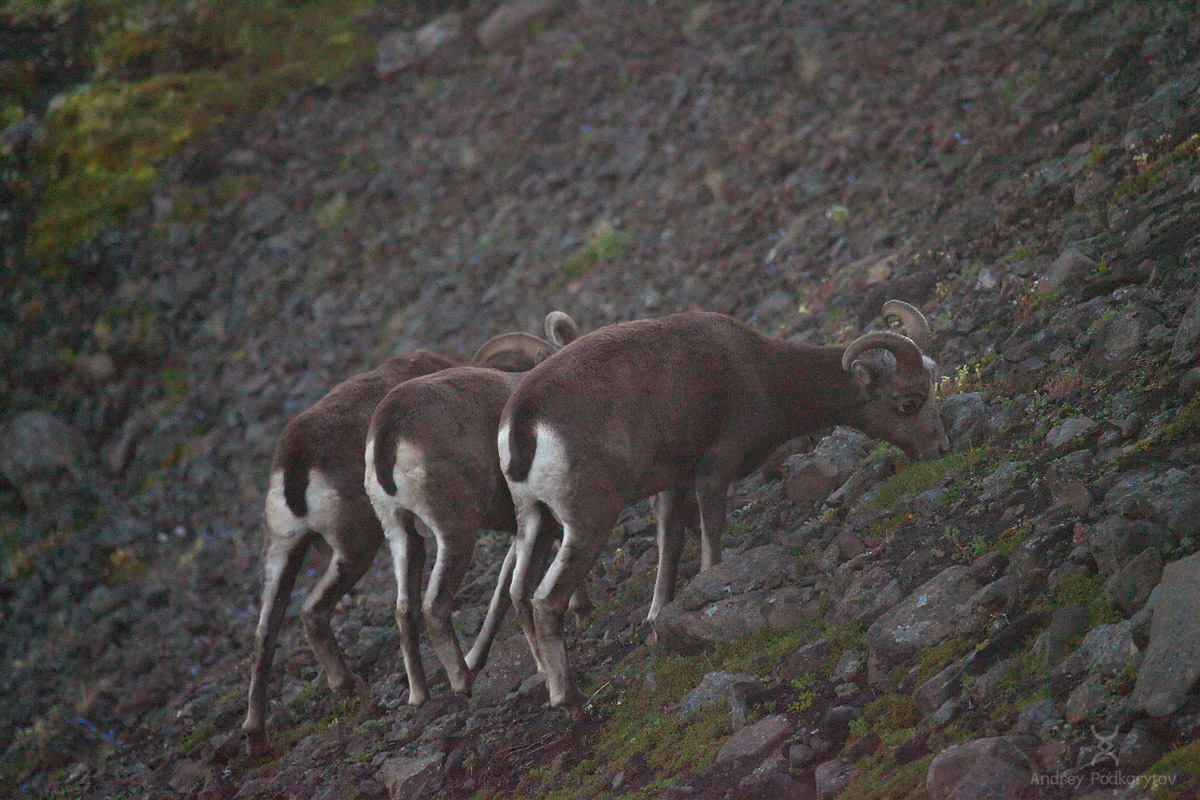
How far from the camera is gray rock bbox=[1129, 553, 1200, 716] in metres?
5.27

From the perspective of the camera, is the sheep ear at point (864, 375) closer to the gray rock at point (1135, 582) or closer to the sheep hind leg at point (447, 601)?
the sheep hind leg at point (447, 601)

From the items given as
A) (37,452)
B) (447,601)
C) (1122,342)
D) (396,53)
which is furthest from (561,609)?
(396,53)

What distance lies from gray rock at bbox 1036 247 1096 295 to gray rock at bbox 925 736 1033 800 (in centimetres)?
534

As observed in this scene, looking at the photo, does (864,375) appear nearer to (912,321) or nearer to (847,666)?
(912,321)

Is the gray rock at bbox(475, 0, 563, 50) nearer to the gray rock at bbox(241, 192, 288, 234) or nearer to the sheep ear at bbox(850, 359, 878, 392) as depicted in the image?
the gray rock at bbox(241, 192, 288, 234)

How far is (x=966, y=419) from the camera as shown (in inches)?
365

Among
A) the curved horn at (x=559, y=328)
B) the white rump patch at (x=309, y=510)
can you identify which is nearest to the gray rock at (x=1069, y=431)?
the curved horn at (x=559, y=328)

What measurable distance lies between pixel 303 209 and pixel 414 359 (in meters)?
10.6

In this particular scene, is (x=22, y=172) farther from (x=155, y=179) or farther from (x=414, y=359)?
(x=414, y=359)

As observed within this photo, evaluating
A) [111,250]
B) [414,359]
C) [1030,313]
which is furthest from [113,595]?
[1030,313]

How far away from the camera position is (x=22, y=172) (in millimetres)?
21828

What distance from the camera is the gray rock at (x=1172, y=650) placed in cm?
527

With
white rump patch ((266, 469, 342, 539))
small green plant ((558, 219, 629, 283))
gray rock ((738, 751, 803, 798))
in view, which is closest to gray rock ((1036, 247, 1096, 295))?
gray rock ((738, 751, 803, 798))

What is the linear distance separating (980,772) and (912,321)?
5178 mm
